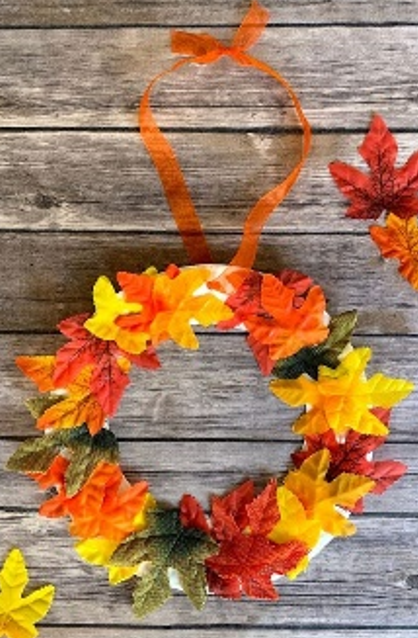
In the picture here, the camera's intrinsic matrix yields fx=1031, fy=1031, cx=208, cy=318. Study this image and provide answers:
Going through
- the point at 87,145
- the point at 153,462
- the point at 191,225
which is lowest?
the point at 153,462

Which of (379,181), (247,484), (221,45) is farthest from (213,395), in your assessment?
(221,45)

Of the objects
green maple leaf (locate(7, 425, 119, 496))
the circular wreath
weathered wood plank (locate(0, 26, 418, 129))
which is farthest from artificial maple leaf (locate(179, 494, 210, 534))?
weathered wood plank (locate(0, 26, 418, 129))

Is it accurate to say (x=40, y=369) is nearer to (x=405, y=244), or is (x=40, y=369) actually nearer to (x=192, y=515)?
(x=192, y=515)

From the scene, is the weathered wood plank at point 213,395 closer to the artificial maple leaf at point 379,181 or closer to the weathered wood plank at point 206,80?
the artificial maple leaf at point 379,181

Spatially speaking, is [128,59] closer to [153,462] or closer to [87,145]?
[87,145]

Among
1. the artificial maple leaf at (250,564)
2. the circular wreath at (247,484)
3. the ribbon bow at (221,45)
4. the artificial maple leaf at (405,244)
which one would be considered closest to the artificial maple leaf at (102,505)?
the circular wreath at (247,484)

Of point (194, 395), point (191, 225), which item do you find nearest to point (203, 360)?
point (194, 395)

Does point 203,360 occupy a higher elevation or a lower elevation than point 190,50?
lower

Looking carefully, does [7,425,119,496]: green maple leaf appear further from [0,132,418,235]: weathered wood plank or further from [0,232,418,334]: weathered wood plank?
[0,132,418,235]: weathered wood plank
